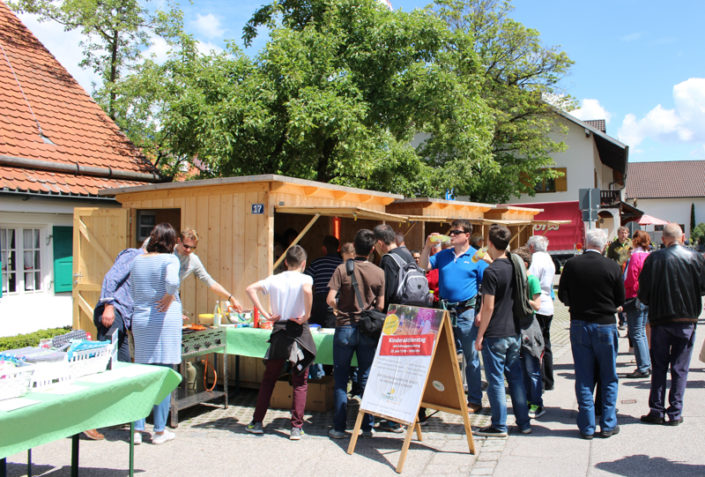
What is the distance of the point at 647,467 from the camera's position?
4.57 meters

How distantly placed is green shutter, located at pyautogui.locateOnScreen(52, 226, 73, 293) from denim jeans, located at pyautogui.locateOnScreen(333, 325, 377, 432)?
6.40 m

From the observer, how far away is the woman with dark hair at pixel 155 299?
5.18 m

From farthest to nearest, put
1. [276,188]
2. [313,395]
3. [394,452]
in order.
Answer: [276,188] → [313,395] → [394,452]

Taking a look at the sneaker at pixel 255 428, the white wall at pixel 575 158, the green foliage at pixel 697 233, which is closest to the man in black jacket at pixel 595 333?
the sneaker at pixel 255 428

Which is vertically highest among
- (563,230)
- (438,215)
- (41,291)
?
(438,215)

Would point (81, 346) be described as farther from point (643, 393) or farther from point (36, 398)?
point (643, 393)

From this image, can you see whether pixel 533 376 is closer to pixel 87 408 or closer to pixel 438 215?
pixel 87 408

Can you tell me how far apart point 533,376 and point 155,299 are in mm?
3773

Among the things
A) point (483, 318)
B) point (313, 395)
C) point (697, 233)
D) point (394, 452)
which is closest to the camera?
point (394, 452)

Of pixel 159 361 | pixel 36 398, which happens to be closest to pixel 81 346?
pixel 36 398

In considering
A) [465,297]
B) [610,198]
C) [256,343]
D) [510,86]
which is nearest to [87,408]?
[256,343]

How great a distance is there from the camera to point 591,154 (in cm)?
3173

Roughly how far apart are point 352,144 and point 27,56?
24.1 ft

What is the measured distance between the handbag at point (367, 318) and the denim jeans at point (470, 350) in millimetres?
1133
